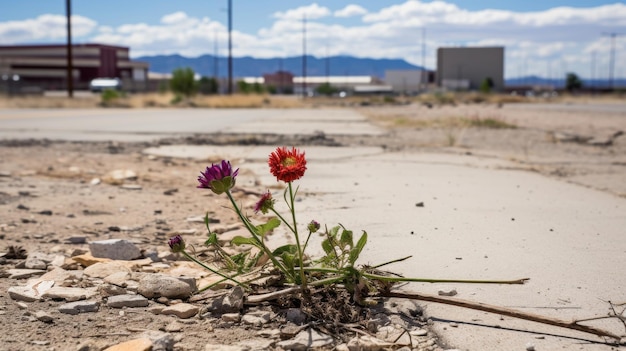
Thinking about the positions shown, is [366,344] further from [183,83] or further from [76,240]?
[183,83]

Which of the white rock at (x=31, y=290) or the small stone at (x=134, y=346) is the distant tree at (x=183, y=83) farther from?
the small stone at (x=134, y=346)

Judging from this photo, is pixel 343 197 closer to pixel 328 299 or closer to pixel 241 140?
pixel 328 299

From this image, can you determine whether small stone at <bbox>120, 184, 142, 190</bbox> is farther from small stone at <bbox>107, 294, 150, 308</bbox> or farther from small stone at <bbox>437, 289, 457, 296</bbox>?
small stone at <bbox>437, 289, 457, 296</bbox>

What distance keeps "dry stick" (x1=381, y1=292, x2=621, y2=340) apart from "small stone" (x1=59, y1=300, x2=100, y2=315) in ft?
4.30

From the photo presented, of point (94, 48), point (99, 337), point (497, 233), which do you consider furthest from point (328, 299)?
point (94, 48)

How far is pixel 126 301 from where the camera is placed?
3336 mm

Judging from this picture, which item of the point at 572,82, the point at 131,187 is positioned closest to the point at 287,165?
the point at 131,187

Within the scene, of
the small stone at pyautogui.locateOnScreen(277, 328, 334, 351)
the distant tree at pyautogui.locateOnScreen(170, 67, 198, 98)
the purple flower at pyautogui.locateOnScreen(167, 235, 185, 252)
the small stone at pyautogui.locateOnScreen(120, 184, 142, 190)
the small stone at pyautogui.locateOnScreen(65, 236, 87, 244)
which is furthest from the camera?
the distant tree at pyautogui.locateOnScreen(170, 67, 198, 98)

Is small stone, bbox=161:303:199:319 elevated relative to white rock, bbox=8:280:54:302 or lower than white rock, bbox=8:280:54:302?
lower

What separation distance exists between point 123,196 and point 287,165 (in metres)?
4.37

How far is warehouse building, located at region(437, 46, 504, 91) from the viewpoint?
5089 inches

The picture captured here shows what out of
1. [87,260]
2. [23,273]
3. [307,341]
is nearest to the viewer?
[307,341]

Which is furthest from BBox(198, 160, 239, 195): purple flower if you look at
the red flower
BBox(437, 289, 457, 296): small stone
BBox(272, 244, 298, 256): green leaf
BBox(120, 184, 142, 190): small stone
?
BBox(120, 184, 142, 190): small stone

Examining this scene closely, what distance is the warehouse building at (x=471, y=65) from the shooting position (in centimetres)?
12925
